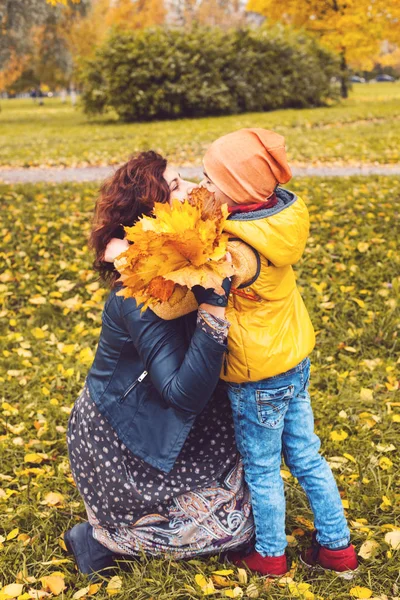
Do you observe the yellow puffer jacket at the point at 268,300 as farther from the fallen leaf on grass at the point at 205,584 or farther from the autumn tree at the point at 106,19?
the autumn tree at the point at 106,19

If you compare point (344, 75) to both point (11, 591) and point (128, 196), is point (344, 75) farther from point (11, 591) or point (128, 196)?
point (11, 591)

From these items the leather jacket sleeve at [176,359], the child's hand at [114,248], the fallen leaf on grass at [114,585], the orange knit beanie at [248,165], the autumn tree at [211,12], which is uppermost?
the autumn tree at [211,12]

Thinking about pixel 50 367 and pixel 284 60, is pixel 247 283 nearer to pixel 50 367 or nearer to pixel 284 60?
pixel 50 367

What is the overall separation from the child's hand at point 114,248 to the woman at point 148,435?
0.14ft

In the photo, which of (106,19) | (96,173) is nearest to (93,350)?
(96,173)

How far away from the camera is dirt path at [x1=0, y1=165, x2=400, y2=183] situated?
8219 mm

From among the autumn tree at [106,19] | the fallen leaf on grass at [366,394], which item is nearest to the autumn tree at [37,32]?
the autumn tree at [106,19]

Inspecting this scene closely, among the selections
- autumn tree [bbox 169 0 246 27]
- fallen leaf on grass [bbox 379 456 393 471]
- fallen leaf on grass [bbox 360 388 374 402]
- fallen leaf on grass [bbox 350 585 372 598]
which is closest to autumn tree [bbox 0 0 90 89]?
fallen leaf on grass [bbox 360 388 374 402]

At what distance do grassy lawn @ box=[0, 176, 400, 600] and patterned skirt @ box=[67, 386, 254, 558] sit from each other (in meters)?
0.14

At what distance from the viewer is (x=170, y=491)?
84.6 inches

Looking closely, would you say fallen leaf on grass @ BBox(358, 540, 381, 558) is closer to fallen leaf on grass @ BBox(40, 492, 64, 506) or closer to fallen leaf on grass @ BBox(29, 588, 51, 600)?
fallen leaf on grass @ BBox(29, 588, 51, 600)

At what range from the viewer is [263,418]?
2.03m

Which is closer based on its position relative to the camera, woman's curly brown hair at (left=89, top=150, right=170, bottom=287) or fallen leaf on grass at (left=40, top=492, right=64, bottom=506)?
woman's curly brown hair at (left=89, top=150, right=170, bottom=287)

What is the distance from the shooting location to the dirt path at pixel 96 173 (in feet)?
27.0
